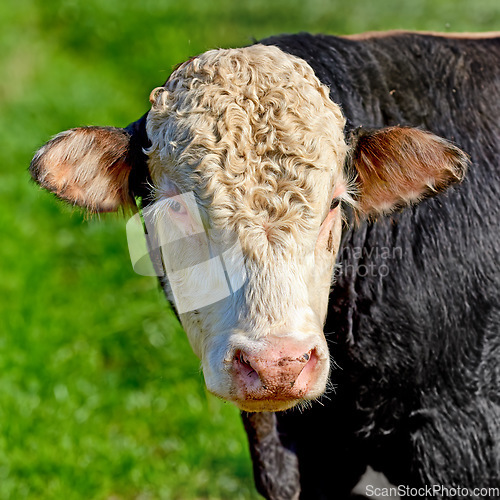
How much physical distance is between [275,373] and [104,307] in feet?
13.5

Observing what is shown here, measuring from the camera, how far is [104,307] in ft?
20.3

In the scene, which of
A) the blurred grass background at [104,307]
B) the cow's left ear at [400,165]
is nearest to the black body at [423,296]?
the cow's left ear at [400,165]

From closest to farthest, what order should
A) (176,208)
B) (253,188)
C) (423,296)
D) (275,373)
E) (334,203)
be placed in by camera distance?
(275,373), (253,188), (176,208), (334,203), (423,296)

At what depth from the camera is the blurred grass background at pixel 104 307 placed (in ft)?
15.6

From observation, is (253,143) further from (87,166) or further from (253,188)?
(87,166)

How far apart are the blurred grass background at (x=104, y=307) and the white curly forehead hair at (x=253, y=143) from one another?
0.53m

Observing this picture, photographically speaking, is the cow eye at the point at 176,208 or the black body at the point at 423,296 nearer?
the cow eye at the point at 176,208

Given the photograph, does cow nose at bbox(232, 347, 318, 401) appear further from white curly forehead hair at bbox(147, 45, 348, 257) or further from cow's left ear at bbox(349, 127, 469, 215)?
cow's left ear at bbox(349, 127, 469, 215)

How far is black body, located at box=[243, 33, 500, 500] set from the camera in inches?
117

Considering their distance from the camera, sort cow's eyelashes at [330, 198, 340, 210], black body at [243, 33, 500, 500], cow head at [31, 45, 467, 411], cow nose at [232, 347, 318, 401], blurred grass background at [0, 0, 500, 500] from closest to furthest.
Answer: cow nose at [232, 347, 318, 401] → cow head at [31, 45, 467, 411] → cow's eyelashes at [330, 198, 340, 210] → black body at [243, 33, 500, 500] → blurred grass background at [0, 0, 500, 500]

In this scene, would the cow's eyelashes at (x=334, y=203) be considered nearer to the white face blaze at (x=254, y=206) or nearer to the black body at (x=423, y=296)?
the white face blaze at (x=254, y=206)

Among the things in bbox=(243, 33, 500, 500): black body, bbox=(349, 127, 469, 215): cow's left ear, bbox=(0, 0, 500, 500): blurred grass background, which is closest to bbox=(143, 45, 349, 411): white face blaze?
bbox=(349, 127, 469, 215): cow's left ear

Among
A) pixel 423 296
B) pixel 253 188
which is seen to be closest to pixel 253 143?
pixel 253 188

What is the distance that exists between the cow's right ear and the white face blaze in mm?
174
